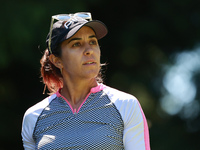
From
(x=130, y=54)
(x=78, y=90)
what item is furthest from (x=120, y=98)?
(x=130, y=54)

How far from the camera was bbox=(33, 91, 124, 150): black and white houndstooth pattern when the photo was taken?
2.37 m

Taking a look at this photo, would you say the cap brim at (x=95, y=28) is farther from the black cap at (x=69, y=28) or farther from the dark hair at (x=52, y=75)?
the dark hair at (x=52, y=75)

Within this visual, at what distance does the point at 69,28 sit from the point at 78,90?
353 millimetres

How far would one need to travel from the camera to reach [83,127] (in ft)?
7.97

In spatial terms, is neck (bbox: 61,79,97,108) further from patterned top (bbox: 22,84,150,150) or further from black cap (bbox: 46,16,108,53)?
black cap (bbox: 46,16,108,53)

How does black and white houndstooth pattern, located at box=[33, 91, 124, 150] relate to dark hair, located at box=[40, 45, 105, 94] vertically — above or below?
below

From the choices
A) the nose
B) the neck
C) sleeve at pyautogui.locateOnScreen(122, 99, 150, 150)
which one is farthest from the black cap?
sleeve at pyautogui.locateOnScreen(122, 99, 150, 150)

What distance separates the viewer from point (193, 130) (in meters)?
6.05

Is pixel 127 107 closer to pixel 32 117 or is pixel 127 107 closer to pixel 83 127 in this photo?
pixel 83 127

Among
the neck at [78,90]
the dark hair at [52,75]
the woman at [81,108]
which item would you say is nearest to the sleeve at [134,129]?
the woman at [81,108]

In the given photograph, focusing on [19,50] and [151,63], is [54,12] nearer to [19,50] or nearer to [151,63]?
[19,50]

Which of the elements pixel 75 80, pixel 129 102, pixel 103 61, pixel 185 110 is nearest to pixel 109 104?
pixel 129 102

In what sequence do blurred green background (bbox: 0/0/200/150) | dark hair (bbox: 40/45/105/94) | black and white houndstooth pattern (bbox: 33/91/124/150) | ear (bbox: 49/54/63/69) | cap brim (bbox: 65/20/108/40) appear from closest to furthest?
1. black and white houndstooth pattern (bbox: 33/91/124/150)
2. cap brim (bbox: 65/20/108/40)
3. ear (bbox: 49/54/63/69)
4. dark hair (bbox: 40/45/105/94)
5. blurred green background (bbox: 0/0/200/150)

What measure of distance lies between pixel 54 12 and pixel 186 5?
1762 millimetres
